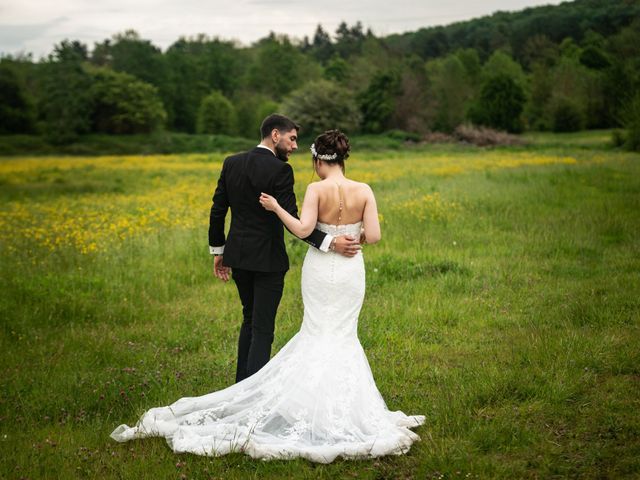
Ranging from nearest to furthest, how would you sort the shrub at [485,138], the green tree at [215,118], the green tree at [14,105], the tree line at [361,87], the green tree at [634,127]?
the green tree at [634,127] < the shrub at [485,138] < the green tree at [14,105] < the tree line at [361,87] < the green tree at [215,118]

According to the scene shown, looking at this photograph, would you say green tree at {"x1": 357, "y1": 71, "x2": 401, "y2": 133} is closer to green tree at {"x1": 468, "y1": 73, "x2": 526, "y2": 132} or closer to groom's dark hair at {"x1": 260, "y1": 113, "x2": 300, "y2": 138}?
green tree at {"x1": 468, "y1": 73, "x2": 526, "y2": 132}

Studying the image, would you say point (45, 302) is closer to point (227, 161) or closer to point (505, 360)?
point (227, 161)

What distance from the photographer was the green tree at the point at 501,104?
60.0 m

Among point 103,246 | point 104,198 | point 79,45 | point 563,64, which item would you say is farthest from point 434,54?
point 103,246

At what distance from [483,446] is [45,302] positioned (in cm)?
661

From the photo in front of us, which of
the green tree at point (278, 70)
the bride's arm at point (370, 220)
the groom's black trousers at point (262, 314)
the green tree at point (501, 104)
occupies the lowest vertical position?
the groom's black trousers at point (262, 314)

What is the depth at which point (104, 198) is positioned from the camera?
21.7m

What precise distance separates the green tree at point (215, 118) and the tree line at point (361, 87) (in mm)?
121

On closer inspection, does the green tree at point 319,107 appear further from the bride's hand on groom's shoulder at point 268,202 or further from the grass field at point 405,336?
the bride's hand on groom's shoulder at point 268,202

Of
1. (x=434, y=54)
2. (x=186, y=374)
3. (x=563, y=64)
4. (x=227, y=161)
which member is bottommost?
(x=186, y=374)

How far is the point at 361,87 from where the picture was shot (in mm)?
73500

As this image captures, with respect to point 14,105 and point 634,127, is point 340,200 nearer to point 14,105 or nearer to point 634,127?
point 634,127

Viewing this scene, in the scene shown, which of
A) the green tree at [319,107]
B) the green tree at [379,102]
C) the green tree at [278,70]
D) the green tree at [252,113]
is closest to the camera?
the green tree at [319,107]

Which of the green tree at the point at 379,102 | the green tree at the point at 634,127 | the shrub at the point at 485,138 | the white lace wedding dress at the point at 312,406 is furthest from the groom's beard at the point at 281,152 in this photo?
the green tree at the point at 379,102
